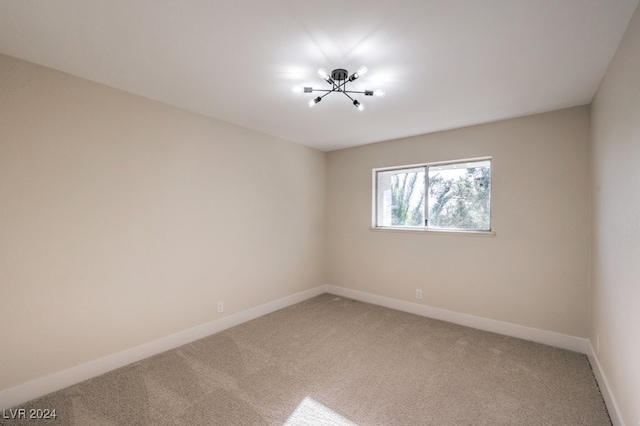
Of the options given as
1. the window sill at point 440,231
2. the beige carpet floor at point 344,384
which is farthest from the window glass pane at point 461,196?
the beige carpet floor at point 344,384

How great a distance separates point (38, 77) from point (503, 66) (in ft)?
11.2

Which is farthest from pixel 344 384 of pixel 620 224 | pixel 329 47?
pixel 329 47

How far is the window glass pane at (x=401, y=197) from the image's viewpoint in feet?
12.6

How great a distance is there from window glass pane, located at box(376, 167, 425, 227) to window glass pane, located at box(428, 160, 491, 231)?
172 mm

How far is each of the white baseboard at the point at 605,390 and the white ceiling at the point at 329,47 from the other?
2.29 meters

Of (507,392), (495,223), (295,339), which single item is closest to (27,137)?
(295,339)

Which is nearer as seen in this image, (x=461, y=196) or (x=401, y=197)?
(x=461, y=196)

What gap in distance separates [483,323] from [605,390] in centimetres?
123

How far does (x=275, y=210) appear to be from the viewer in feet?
12.6

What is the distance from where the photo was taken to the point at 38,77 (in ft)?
6.62

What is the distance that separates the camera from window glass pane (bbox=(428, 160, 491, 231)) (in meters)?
3.30

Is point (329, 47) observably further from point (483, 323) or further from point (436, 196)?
point (483, 323)

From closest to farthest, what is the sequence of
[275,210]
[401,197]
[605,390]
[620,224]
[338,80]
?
[620,224] < [605,390] < [338,80] < [275,210] < [401,197]

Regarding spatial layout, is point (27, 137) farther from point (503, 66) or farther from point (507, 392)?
point (507, 392)
